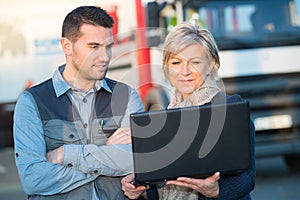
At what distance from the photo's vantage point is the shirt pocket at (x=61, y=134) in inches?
125

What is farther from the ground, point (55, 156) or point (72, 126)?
point (72, 126)

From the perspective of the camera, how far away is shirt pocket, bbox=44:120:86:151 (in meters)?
3.17

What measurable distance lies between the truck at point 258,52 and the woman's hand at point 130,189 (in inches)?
207

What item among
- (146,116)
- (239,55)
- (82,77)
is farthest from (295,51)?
(146,116)

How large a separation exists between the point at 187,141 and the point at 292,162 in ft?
22.5

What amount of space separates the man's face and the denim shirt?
285mm

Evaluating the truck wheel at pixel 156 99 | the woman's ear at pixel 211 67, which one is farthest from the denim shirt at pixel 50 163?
the truck wheel at pixel 156 99

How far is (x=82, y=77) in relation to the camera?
10.7 feet

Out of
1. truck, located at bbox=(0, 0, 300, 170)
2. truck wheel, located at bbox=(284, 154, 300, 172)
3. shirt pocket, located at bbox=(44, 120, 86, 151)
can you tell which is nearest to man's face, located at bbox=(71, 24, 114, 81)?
shirt pocket, located at bbox=(44, 120, 86, 151)

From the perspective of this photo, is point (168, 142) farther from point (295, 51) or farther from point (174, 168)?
point (295, 51)

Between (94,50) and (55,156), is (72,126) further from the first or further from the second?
(94,50)

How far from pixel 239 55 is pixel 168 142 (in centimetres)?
582

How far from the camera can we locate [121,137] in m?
3.18

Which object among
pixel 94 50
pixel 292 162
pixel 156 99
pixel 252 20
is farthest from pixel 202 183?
pixel 292 162
